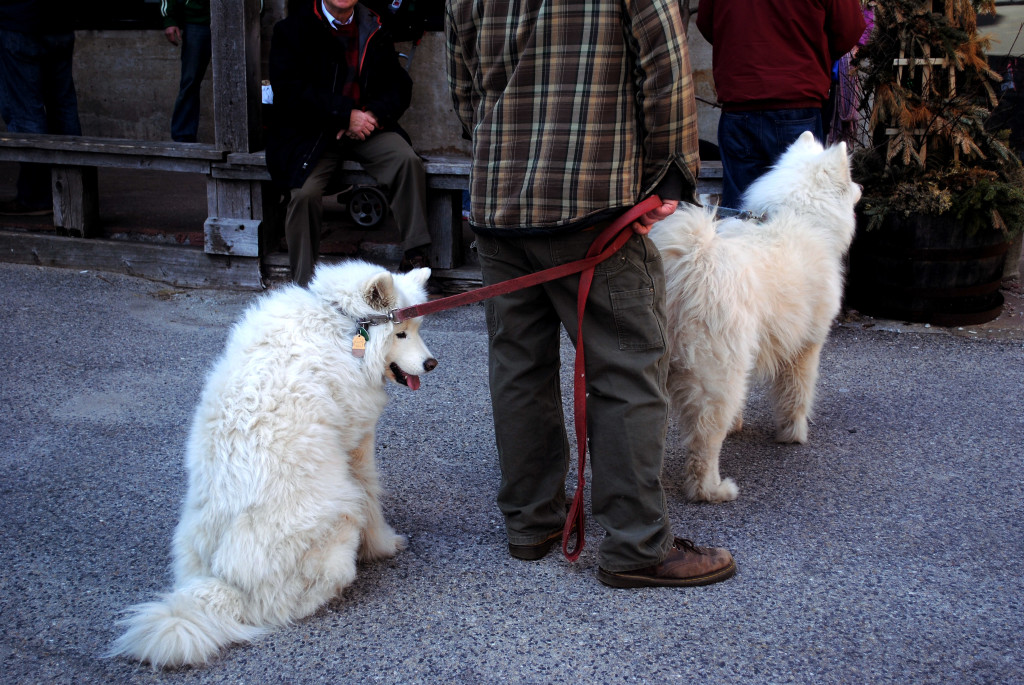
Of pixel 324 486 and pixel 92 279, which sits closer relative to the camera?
pixel 324 486

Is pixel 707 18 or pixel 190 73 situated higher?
pixel 707 18

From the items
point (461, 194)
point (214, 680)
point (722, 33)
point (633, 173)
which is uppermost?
point (722, 33)

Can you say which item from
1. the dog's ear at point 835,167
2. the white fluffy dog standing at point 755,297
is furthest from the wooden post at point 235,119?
the dog's ear at point 835,167

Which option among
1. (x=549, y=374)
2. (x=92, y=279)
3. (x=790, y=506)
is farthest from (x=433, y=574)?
(x=92, y=279)

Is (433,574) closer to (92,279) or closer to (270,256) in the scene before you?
(270,256)

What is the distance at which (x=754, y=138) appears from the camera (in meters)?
5.36

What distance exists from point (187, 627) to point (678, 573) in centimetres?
171

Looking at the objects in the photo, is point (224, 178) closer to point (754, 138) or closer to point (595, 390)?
point (754, 138)

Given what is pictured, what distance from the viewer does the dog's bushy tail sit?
2.59 m

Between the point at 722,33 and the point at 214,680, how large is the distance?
466 centimetres

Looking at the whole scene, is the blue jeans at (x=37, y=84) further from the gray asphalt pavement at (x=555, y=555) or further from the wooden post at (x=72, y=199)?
the gray asphalt pavement at (x=555, y=555)

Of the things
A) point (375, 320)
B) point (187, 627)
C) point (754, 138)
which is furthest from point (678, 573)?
point (754, 138)

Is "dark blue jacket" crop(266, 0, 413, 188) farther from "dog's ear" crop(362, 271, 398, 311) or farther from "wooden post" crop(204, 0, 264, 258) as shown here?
"dog's ear" crop(362, 271, 398, 311)

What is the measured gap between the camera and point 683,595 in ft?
10.2
